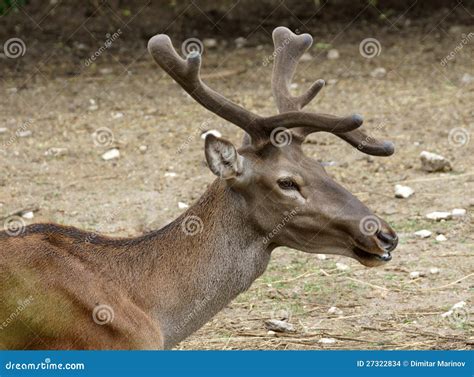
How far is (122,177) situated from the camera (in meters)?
11.4

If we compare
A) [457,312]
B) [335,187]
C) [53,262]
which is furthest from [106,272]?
[457,312]

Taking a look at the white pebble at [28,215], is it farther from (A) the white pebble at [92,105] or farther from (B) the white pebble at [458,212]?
(B) the white pebble at [458,212]

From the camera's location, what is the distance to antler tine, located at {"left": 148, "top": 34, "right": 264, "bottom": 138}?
6.94 meters

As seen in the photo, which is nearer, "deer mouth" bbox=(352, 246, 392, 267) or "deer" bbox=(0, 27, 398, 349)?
"deer" bbox=(0, 27, 398, 349)

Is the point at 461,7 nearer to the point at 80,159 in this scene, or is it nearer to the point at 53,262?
the point at 80,159

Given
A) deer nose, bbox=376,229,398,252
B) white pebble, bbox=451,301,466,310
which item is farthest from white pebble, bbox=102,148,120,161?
deer nose, bbox=376,229,398,252

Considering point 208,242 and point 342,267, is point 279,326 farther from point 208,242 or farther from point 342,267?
point 208,242

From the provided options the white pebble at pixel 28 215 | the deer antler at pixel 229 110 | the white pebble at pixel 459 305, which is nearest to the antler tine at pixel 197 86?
the deer antler at pixel 229 110

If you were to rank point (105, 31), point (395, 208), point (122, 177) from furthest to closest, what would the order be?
point (105, 31) → point (122, 177) → point (395, 208)

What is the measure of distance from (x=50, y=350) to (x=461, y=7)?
36.5 feet

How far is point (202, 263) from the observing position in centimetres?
694

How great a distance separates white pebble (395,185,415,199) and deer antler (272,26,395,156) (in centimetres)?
305

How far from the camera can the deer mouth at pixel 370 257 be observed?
→ 22.4ft

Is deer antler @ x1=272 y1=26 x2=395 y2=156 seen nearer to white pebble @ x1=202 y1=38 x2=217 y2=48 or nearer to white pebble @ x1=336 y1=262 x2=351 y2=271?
white pebble @ x1=336 y1=262 x2=351 y2=271
